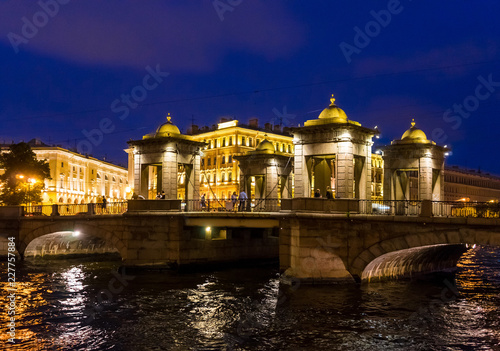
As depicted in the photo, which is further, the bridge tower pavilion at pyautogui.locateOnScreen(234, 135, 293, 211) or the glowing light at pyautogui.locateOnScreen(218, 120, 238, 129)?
the glowing light at pyautogui.locateOnScreen(218, 120, 238, 129)

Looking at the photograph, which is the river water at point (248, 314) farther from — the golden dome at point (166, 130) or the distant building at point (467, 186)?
the distant building at point (467, 186)

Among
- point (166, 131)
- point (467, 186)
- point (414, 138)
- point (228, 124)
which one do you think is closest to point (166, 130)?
point (166, 131)

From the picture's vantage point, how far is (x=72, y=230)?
140 feet

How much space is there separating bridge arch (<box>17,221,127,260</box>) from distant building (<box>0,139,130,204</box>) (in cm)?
4193

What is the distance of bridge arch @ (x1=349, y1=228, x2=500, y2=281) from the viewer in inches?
949

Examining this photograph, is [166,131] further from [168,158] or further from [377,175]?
[377,175]

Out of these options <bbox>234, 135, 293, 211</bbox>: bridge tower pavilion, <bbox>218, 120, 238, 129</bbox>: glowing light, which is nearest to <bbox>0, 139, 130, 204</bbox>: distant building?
<bbox>218, 120, 238, 129</bbox>: glowing light

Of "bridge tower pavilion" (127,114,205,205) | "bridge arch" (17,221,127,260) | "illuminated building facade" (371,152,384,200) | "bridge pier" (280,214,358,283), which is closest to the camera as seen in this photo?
"bridge pier" (280,214,358,283)

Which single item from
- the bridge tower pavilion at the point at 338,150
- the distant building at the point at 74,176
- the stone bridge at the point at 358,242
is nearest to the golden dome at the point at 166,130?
the bridge tower pavilion at the point at 338,150

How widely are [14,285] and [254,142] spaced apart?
71.5m

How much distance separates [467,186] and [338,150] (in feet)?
355

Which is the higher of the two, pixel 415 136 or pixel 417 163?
pixel 415 136

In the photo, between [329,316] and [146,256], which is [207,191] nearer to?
[146,256]

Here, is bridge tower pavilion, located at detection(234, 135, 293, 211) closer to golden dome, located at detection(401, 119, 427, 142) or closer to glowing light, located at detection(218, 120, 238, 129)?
golden dome, located at detection(401, 119, 427, 142)
